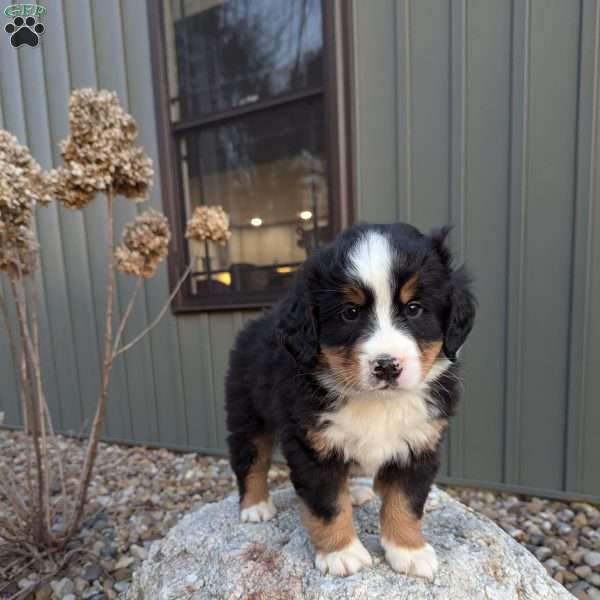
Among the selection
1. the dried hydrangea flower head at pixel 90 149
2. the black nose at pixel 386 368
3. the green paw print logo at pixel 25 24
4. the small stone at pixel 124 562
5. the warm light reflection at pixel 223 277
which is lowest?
the small stone at pixel 124 562

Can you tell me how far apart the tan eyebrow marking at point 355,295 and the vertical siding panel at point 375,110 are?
2331mm

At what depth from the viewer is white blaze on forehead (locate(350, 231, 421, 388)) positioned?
1.37 meters

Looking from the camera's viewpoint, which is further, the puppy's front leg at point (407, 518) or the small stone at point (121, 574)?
the small stone at point (121, 574)

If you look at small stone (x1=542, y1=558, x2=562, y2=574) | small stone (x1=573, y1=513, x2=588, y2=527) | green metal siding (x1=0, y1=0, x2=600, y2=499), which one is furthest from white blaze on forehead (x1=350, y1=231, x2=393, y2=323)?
small stone (x1=573, y1=513, x2=588, y2=527)

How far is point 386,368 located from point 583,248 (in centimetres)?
257

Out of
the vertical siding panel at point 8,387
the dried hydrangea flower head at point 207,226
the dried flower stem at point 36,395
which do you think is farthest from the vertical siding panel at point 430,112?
the vertical siding panel at point 8,387

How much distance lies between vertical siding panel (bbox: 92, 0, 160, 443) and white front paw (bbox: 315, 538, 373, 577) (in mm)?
3449

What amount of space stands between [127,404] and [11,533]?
2.25 metres

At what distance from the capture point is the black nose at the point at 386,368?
1344 millimetres

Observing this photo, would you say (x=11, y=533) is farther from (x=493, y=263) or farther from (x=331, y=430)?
(x=493, y=263)

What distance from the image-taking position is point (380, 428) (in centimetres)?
161

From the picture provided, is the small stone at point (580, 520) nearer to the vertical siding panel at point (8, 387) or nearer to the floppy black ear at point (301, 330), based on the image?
the floppy black ear at point (301, 330)

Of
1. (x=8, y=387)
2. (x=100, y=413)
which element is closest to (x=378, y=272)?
(x=100, y=413)

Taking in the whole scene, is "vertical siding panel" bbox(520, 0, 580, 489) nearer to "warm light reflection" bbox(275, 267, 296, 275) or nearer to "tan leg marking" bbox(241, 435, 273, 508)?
"warm light reflection" bbox(275, 267, 296, 275)
